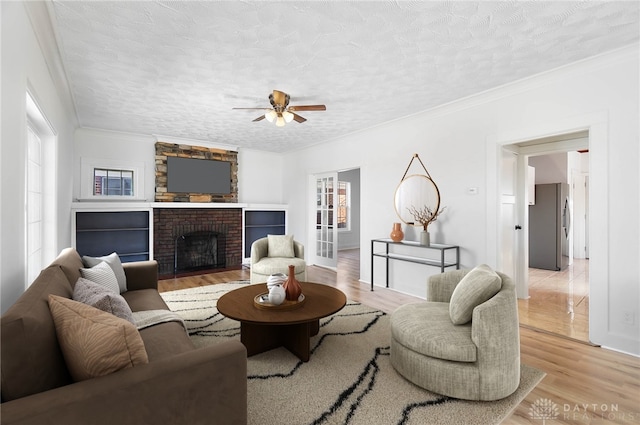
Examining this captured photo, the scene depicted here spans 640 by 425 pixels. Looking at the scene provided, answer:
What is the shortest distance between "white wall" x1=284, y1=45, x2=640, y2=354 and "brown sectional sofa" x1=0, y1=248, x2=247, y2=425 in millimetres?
3073

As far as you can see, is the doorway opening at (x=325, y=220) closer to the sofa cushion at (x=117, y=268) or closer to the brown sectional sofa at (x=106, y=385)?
the sofa cushion at (x=117, y=268)

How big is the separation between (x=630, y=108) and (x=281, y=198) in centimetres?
585

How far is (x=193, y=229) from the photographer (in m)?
5.80

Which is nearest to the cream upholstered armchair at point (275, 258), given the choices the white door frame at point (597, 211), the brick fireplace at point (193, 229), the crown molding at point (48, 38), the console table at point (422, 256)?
the console table at point (422, 256)

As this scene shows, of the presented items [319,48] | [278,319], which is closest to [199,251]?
[278,319]

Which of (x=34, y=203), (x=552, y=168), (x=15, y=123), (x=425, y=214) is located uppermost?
(x=552, y=168)

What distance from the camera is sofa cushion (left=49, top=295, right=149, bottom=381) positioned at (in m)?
1.12

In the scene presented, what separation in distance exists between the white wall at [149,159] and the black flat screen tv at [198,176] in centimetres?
31

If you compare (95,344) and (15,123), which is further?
(15,123)

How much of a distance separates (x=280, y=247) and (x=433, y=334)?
115 inches

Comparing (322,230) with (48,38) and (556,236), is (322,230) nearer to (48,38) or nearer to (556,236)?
(556,236)

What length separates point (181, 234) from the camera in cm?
568

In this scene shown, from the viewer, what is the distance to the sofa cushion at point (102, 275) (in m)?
2.29

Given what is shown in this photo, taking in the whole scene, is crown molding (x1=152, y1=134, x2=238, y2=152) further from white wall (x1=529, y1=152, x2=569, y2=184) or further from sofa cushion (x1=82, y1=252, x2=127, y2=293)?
white wall (x1=529, y1=152, x2=569, y2=184)
